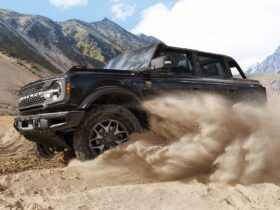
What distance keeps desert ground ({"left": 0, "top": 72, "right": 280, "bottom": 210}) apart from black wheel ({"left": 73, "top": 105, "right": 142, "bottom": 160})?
13 centimetres

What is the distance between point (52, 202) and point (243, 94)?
4.37 meters

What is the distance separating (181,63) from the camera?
7102 millimetres

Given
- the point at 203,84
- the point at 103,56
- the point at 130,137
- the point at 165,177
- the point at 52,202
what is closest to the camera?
the point at 52,202

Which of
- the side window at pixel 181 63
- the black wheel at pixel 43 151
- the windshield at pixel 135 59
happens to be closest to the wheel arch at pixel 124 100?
the windshield at pixel 135 59

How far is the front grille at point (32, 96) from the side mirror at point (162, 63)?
163 centimetres

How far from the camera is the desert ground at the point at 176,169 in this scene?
4594 millimetres

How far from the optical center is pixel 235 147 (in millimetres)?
5883

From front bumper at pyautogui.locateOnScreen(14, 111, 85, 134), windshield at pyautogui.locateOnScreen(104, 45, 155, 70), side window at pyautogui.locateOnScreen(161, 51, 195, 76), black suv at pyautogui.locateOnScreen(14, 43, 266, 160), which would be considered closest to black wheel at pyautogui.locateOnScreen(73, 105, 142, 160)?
black suv at pyautogui.locateOnScreen(14, 43, 266, 160)

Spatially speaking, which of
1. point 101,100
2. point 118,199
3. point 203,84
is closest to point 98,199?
point 118,199

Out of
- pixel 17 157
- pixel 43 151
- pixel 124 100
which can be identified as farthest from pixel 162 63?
pixel 17 157

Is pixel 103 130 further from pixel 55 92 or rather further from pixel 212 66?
pixel 212 66

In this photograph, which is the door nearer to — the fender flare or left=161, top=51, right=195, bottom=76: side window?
left=161, top=51, right=195, bottom=76: side window

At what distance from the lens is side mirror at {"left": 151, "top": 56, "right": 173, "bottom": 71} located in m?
6.28

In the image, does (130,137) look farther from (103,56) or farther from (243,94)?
(103,56)
